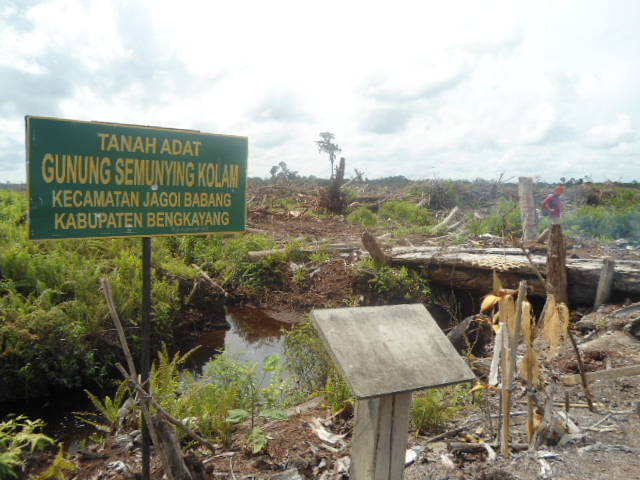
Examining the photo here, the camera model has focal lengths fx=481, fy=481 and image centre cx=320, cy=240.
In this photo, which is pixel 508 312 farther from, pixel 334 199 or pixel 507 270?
pixel 334 199

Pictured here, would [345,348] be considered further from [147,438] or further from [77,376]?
[77,376]

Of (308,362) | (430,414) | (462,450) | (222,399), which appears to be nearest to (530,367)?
(462,450)

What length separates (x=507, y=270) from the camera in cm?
776

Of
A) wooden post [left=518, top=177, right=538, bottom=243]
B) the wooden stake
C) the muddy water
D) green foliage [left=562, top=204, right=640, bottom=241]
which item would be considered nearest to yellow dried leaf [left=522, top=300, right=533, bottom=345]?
the wooden stake

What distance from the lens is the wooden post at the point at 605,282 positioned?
22.9ft

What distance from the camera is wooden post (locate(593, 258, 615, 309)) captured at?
6.98 meters

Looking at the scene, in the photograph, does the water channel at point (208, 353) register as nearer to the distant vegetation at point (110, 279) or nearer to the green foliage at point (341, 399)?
the distant vegetation at point (110, 279)

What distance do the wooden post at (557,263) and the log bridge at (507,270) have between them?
194 mm

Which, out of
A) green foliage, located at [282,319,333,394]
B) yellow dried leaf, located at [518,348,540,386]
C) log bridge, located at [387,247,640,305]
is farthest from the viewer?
log bridge, located at [387,247,640,305]

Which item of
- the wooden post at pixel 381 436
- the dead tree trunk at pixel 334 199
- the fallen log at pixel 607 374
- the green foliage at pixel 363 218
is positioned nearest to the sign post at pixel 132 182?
the wooden post at pixel 381 436

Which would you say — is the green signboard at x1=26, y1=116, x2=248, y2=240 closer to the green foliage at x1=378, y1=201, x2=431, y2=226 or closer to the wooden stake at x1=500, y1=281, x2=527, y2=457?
the wooden stake at x1=500, y1=281, x2=527, y2=457

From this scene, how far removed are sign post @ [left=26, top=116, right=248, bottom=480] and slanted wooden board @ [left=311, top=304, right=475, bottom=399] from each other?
3.42 feet

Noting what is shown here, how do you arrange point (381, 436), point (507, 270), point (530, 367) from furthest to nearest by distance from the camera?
point (507, 270), point (530, 367), point (381, 436)

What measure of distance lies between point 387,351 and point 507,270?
6.07 metres
